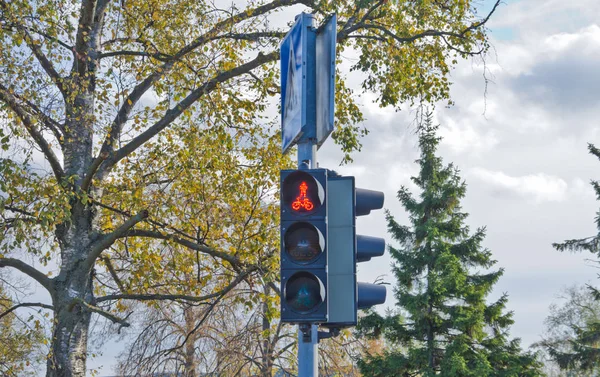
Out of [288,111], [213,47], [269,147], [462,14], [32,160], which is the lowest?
[288,111]

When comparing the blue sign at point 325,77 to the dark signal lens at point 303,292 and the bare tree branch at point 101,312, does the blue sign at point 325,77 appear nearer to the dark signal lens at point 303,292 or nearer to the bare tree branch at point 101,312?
the dark signal lens at point 303,292

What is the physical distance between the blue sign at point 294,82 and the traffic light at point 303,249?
0.86 m

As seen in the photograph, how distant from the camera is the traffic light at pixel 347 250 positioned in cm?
746

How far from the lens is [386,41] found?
17719 mm

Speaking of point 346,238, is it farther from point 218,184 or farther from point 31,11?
point 218,184

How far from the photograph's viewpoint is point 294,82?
8.44 m

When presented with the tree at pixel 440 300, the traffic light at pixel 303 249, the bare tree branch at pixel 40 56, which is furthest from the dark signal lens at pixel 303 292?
the tree at pixel 440 300

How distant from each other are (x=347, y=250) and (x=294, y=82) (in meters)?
1.93

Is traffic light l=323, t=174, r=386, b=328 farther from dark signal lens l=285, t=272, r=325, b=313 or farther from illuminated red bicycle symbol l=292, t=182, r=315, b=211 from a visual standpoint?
illuminated red bicycle symbol l=292, t=182, r=315, b=211

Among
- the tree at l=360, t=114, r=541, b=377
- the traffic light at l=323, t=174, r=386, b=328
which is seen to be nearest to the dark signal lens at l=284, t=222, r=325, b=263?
the traffic light at l=323, t=174, r=386, b=328

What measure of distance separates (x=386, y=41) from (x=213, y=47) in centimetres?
374

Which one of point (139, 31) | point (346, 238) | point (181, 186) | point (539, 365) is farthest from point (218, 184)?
point (539, 365)

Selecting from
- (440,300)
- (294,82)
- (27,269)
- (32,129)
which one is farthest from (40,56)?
(440,300)

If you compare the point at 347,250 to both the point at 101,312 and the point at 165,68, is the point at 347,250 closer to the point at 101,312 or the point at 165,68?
the point at 101,312
